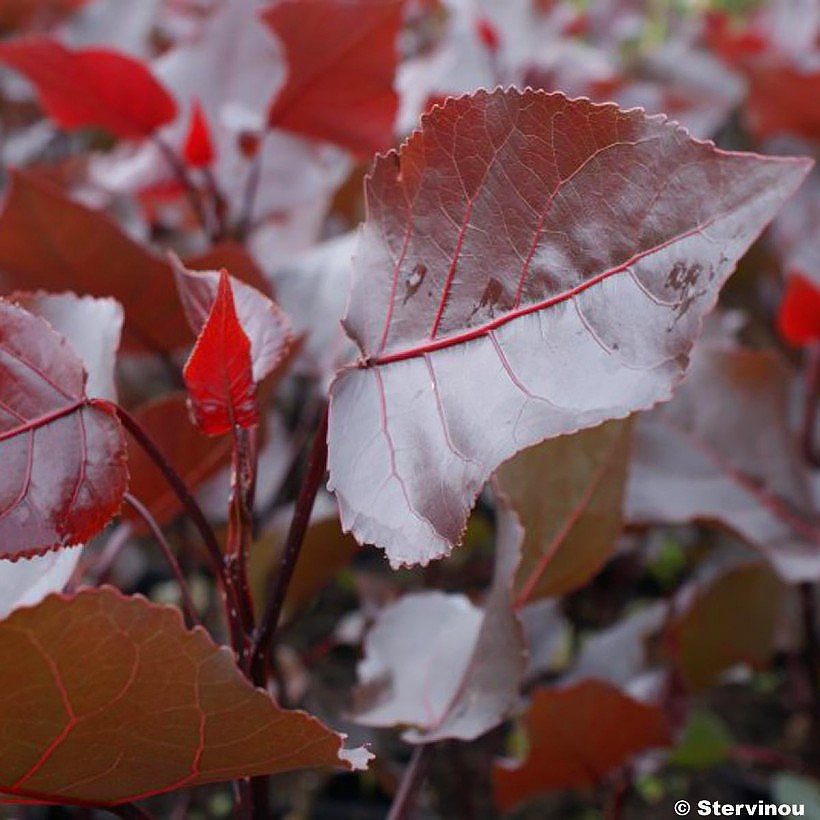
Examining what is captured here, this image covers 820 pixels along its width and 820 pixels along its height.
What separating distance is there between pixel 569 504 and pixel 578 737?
0.77ft

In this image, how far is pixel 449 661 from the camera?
27.8 inches

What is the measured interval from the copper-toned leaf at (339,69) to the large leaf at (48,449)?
1.64ft

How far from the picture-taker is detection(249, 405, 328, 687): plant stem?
1.56 ft

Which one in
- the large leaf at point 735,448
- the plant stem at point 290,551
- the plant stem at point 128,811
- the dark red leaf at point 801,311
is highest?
the dark red leaf at point 801,311

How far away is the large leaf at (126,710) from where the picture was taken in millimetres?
381

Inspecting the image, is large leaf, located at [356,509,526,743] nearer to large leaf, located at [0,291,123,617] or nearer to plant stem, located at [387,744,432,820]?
plant stem, located at [387,744,432,820]

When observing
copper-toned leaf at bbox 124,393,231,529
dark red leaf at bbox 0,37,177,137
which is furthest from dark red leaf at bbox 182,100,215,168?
A: copper-toned leaf at bbox 124,393,231,529

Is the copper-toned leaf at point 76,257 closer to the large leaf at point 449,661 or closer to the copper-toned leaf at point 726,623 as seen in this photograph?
the large leaf at point 449,661

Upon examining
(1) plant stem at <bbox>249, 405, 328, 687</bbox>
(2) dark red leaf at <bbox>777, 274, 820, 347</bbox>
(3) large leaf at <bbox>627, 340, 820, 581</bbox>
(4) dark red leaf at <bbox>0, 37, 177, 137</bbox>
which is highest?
(4) dark red leaf at <bbox>0, 37, 177, 137</bbox>

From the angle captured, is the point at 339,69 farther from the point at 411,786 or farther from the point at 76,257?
the point at 411,786

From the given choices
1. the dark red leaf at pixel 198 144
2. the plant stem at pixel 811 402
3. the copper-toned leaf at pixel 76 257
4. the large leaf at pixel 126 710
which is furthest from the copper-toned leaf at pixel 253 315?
the plant stem at pixel 811 402

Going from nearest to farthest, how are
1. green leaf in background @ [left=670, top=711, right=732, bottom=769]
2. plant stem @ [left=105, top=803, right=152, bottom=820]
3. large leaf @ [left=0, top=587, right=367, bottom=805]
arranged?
large leaf @ [left=0, top=587, right=367, bottom=805] → plant stem @ [left=105, top=803, right=152, bottom=820] → green leaf in background @ [left=670, top=711, right=732, bottom=769]

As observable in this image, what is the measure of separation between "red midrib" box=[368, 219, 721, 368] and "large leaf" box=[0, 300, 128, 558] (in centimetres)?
13

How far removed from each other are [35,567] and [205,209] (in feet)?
1.84
